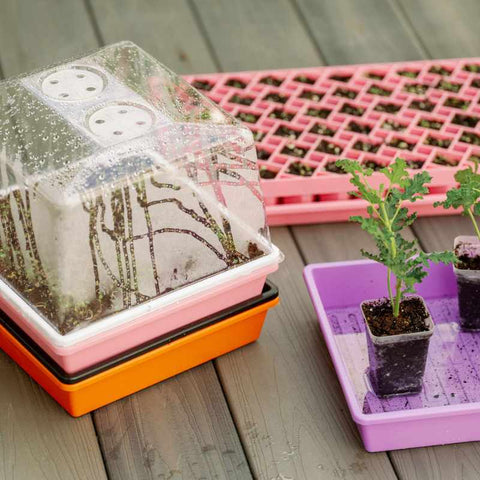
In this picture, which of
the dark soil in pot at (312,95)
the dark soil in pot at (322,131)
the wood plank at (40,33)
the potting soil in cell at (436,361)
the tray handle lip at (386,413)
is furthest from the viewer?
the wood plank at (40,33)

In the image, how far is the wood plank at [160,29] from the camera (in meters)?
2.46

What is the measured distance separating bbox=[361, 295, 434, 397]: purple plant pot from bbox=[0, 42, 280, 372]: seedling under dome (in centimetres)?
22

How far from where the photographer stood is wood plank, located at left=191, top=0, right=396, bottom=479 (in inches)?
61.4

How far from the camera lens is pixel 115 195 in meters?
1.51

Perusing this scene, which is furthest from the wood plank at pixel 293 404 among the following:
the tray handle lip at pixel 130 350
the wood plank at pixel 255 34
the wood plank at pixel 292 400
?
the wood plank at pixel 255 34

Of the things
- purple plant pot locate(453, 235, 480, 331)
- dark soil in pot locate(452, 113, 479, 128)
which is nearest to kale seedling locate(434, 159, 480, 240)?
purple plant pot locate(453, 235, 480, 331)

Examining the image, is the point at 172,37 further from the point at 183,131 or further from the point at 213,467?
the point at 213,467

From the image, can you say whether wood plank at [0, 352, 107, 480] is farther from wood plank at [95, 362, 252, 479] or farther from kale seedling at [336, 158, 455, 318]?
kale seedling at [336, 158, 455, 318]

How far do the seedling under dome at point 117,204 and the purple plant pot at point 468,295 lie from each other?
0.31 m

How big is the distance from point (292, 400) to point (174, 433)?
20 cm

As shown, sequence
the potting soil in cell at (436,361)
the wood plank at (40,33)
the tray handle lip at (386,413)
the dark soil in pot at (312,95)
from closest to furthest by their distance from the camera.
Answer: the tray handle lip at (386,413) < the potting soil in cell at (436,361) < the dark soil in pot at (312,95) < the wood plank at (40,33)

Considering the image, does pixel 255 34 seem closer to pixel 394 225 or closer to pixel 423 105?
pixel 423 105

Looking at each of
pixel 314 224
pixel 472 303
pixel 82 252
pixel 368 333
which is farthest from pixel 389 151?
pixel 82 252

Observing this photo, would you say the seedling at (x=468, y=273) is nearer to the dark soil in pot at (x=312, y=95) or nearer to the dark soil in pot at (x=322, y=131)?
the dark soil in pot at (x=322, y=131)
